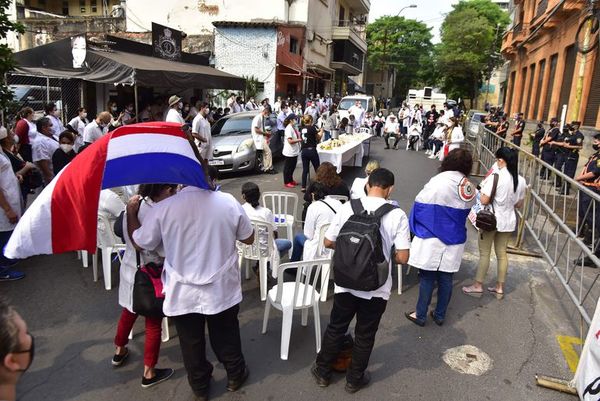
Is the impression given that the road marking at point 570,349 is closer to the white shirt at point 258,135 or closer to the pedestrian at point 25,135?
the pedestrian at point 25,135

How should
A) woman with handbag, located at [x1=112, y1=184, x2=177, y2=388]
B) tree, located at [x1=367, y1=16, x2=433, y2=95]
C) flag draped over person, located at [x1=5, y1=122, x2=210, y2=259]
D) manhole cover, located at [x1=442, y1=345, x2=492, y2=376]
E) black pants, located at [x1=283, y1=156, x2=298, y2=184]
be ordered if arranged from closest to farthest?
flag draped over person, located at [x1=5, y1=122, x2=210, y2=259] → woman with handbag, located at [x1=112, y1=184, x2=177, y2=388] → manhole cover, located at [x1=442, y1=345, x2=492, y2=376] → black pants, located at [x1=283, y1=156, x2=298, y2=184] → tree, located at [x1=367, y1=16, x2=433, y2=95]

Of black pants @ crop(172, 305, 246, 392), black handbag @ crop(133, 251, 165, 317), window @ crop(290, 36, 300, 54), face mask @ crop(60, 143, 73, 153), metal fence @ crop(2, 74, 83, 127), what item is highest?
window @ crop(290, 36, 300, 54)

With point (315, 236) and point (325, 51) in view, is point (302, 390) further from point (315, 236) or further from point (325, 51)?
point (325, 51)

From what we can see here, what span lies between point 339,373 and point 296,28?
24170 millimetres

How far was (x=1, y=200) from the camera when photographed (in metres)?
4.66

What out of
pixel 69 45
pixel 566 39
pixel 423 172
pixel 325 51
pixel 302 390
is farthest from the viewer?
pixel 325 51

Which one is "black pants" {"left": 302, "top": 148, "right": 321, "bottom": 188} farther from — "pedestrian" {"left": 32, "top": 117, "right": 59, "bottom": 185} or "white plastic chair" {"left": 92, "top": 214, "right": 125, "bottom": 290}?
"white plastic chair" {"left": 92, "top": 214, "right": 125, "bottom": 290}

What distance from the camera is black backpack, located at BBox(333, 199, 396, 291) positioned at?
9.55ft

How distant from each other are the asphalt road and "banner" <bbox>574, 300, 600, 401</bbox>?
382 mm

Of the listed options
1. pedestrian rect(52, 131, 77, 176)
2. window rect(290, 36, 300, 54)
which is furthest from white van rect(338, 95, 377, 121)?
pedestrian rect(52, 131, 77, 176)

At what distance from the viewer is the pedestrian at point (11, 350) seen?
55.9 inches

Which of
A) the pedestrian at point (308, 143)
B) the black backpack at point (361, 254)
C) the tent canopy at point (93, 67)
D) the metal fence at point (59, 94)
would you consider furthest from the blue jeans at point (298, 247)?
the metal fence at point (59, 94)

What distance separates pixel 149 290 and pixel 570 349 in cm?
373

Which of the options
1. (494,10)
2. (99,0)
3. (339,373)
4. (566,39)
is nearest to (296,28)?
(566,39)
